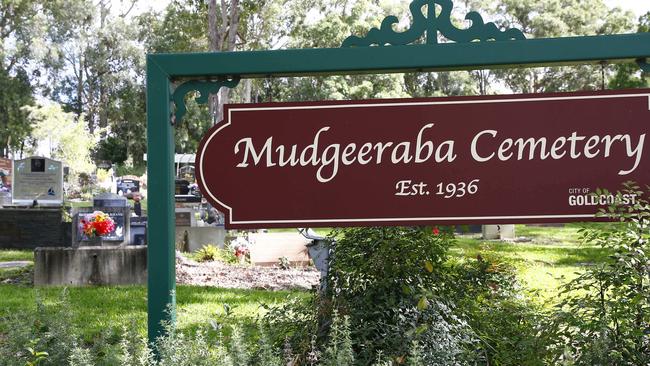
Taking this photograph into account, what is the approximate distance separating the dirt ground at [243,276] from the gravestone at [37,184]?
7526mm

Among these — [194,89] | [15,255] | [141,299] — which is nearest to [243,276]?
[141,299]

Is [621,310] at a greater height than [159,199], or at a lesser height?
lesser

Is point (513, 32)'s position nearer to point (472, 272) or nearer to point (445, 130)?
point (445, 130)

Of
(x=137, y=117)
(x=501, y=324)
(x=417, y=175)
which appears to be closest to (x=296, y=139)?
(x=417, y=175)

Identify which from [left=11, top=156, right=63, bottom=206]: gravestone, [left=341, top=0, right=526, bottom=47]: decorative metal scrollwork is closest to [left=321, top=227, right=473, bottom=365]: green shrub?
[left=341, top=0, right=526, bottom=47]: decorative metal scrollwork

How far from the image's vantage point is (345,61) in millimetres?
3365

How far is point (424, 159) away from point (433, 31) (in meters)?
0.63

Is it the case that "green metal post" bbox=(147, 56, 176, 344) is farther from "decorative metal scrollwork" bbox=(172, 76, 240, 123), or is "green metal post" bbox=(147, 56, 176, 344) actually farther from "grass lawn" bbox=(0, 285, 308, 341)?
"grass lawn" bbox=(0, 285, 308, 341)

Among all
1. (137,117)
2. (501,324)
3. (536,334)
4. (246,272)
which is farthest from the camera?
(137,117)

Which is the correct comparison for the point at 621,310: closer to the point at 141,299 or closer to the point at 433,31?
the point at 433,31

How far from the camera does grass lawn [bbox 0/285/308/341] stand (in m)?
6.89

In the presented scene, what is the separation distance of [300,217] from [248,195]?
28cm

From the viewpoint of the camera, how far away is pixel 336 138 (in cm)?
341

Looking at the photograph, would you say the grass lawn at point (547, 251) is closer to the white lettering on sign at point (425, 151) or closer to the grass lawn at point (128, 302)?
the grass lawn at point (128, 302)
